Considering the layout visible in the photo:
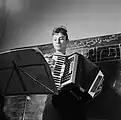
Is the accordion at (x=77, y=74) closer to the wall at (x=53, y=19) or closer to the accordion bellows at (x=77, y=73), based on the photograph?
the accordion bellows at (x=77, y=73)

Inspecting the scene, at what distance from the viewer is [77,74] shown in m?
1.56

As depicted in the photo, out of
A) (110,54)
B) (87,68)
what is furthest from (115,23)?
(87,68)

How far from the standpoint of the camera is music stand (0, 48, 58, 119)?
1411 mm

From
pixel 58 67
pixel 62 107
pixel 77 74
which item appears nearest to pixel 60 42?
pixel 58 67

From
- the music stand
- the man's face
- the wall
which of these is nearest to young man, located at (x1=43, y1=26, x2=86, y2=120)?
the man's face

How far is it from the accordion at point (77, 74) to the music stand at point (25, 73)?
15 centimetres

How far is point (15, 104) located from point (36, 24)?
78 centimetres

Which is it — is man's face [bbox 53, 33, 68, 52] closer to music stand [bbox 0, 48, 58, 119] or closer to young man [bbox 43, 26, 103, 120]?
young man [bbox 43, 26, 103, 120]

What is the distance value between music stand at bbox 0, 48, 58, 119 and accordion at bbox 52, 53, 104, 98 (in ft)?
0.49

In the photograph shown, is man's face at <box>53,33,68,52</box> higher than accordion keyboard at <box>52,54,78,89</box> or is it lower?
higher

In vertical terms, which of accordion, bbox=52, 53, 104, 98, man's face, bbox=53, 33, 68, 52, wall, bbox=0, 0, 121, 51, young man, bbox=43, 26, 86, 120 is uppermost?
wall, bbox=0, 0, 121, 51

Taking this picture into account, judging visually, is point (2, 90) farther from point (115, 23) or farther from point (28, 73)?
point (115, 23)

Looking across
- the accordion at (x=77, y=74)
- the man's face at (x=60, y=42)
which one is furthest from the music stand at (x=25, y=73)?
the man's face at (x=60, y=42)

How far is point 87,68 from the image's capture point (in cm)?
161
